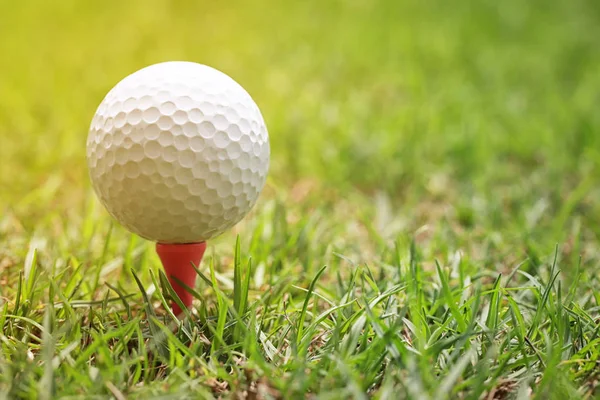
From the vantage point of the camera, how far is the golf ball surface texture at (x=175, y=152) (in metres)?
1.39

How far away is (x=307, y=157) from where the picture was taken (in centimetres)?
290

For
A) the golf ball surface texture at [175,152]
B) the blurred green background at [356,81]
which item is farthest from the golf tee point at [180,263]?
the blurred green background at [356,81]

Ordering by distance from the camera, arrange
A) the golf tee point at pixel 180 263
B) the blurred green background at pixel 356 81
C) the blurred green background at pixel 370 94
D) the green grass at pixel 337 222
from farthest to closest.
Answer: the blurred green background at pixel 356 81 → the blurred green background at pixel 370 94 → the golf tee point at pixel 180 263 → the green grass at pixel 337 222

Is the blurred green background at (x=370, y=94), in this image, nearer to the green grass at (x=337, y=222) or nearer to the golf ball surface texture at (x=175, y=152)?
the green grass at (x=337, y=222)

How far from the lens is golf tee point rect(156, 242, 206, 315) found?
1.54 metres

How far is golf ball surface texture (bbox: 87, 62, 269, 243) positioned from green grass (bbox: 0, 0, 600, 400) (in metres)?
0.14

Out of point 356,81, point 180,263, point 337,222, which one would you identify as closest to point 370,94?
point 356,81

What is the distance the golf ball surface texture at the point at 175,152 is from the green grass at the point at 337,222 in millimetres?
144

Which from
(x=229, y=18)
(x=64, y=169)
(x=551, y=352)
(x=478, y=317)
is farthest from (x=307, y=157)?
(x=229, y=18)

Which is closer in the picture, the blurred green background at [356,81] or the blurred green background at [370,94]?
the blurred green background at [370,94]

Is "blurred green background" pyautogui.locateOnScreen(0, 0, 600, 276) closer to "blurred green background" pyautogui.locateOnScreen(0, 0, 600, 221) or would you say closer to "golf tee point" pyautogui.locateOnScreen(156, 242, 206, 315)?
"blurred green background" pyautogui.locateOnScreen(0, 0, 600, 221)

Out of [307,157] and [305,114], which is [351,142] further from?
[305,114]

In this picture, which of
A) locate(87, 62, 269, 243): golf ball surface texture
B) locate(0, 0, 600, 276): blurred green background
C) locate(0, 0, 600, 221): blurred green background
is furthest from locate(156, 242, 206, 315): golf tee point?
locate(0, 0, 600, 221): blurred green background

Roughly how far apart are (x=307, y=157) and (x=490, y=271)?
126cm
